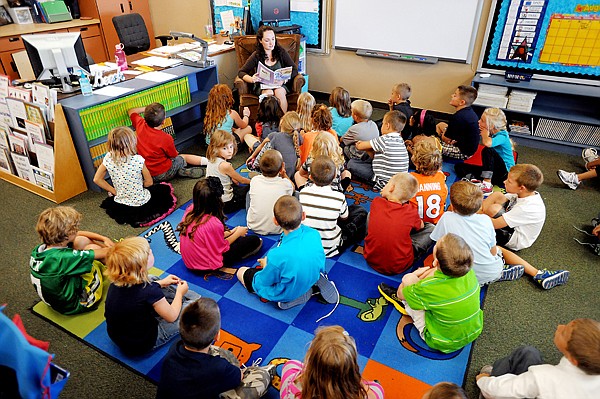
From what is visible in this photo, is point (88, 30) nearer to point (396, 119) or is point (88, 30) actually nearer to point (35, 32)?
point (35, 32)

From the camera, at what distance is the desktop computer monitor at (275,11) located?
5.36 meters

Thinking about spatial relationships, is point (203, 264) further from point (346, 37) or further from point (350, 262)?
point (346, 37)

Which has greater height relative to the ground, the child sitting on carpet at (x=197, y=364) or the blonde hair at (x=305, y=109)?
the blonde hair at (x=305, y=109)

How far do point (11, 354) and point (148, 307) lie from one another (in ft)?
2.69

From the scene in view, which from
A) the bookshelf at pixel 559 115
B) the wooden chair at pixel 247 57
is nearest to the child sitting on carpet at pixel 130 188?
the wooden chair at pixel 247 57

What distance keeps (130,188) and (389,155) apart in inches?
86.6

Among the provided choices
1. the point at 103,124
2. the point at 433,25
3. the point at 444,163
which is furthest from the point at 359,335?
the point at 433,25

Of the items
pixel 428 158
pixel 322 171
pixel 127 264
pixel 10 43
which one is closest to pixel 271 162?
pixel 322 171

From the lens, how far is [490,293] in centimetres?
266

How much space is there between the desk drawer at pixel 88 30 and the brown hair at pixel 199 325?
6197 millimetres

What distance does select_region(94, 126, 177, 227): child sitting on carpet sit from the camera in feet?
10.2

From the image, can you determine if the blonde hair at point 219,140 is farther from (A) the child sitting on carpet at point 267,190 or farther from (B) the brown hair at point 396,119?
(B) the brown hair at point 396,119

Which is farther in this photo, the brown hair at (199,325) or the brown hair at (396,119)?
the brown hair at (396,119)

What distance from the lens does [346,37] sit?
5.50 metres
